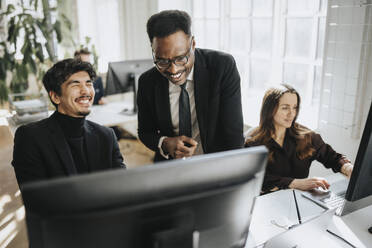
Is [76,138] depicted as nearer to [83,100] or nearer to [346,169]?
[83,100]

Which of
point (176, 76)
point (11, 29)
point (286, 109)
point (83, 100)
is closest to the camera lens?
point (176, 76)

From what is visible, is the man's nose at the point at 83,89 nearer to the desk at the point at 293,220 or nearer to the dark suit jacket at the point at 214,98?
the dark suit jacket at the point at 214,98

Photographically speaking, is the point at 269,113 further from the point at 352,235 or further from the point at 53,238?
the point at 53,238

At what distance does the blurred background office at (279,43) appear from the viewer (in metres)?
2.09

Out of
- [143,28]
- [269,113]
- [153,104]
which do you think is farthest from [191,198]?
[143,28]

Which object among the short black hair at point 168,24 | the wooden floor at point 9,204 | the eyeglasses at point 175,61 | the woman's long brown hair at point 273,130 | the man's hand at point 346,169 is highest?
the short black hair at point 168,24

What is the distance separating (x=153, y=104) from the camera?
154cm

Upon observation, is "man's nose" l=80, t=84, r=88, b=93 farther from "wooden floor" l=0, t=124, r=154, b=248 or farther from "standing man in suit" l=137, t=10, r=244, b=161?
"wooden floor" l=0, t=124, r=154, b=248

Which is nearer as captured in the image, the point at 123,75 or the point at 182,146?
the point at 182,146

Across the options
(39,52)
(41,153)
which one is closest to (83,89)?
(41,153)

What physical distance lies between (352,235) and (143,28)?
4.18 metres

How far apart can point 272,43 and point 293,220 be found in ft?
6.77

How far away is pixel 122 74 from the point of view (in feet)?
11.3

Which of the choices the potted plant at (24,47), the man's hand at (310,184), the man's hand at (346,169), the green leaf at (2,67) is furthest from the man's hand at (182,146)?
the green leaf at (2,67)
